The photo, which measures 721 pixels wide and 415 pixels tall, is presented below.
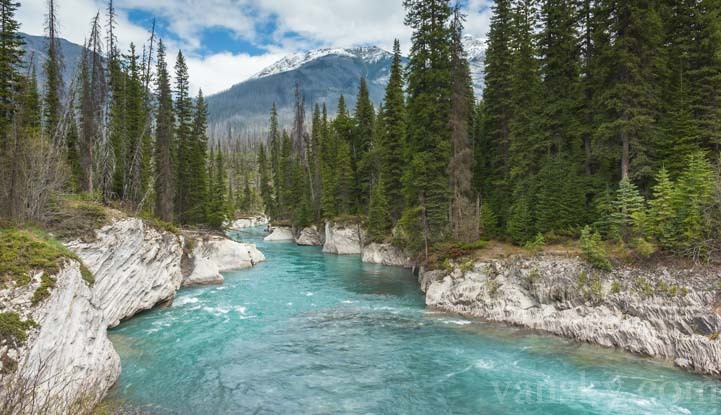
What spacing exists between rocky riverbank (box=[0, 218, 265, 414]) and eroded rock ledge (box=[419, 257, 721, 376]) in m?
14.3

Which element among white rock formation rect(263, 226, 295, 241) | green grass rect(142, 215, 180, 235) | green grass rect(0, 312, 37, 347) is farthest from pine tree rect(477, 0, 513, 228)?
white rock formation rect(263, 226, 295, 241)

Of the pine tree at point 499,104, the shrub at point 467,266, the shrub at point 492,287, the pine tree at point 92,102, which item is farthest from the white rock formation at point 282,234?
the shrub at point 492,287

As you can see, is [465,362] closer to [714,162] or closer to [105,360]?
[105,360]

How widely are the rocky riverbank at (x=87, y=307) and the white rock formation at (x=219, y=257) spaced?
0.13 meters

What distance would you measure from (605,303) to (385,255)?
2297 centimetres

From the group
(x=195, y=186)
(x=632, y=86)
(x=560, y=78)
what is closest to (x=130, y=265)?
(x=632, y=86)

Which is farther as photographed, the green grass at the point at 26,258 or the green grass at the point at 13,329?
the green grass at the point at 26,258

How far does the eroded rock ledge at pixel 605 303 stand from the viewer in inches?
480

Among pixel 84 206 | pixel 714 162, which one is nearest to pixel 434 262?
pixel 714 162

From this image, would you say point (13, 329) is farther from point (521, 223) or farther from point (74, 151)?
point (74, 151)

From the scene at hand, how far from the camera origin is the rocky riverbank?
23.9 feet

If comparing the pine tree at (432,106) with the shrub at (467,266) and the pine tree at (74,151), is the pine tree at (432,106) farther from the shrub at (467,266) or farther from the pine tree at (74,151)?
the pine tree at (74,151)

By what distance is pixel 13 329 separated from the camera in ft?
25.2

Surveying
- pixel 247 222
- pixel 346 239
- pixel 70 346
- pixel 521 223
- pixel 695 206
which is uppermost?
pixel 695 206
